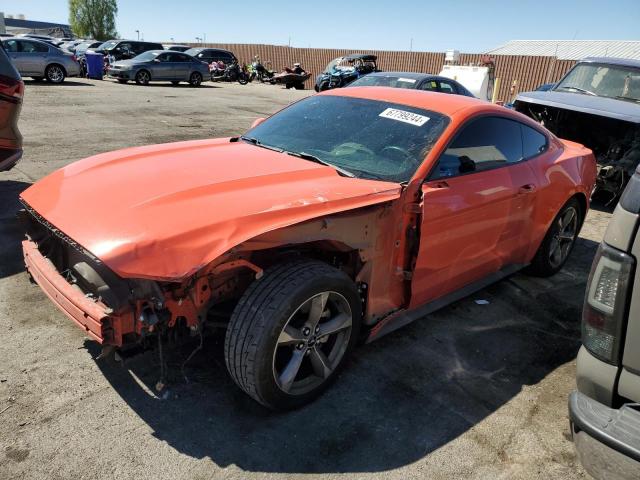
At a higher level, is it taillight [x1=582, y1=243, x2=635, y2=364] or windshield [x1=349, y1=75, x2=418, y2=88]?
windshield [x1=349, y1=75, x2=418, y2=88]

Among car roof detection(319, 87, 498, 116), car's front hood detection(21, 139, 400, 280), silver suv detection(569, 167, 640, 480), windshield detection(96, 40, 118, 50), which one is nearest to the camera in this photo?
silver suv detection(569, 167, 640, 480)

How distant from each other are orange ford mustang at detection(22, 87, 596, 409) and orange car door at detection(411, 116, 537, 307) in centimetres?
1

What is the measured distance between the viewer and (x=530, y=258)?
14.6 feet

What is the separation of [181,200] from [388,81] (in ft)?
28.4

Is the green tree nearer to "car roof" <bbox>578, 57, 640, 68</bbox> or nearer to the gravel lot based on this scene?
"car roof" <bbox>578, 57, 640, 68</bbox>

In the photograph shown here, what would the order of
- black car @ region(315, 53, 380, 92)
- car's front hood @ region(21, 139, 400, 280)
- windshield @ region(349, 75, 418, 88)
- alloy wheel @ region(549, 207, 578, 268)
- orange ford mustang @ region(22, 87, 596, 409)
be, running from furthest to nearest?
black car @ region(315, 53, 380, 92) < windshield @ region(349, 75, 418, 88) < alloy wheel @ region(549, 207, 578, 268) < orange ford mustang @ region(22, 87, 596, 409) < car's front hood @ region(21, 139, 400, 280)

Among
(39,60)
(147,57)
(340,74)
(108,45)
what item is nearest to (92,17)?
(108,45)

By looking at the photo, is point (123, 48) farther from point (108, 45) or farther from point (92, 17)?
point (92, 17)

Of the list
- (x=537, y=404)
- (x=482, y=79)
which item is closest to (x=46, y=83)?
(x=482, y=79)

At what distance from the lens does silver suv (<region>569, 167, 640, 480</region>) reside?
71.9 inches

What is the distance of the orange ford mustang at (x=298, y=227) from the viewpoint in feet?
7.78

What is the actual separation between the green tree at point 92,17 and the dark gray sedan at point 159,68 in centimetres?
5533

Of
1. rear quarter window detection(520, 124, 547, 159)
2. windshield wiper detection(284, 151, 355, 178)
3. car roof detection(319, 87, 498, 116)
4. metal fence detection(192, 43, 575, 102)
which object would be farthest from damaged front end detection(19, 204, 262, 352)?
metal fence detection(192, 43, 575, 102)

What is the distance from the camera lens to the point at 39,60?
19281 mm
